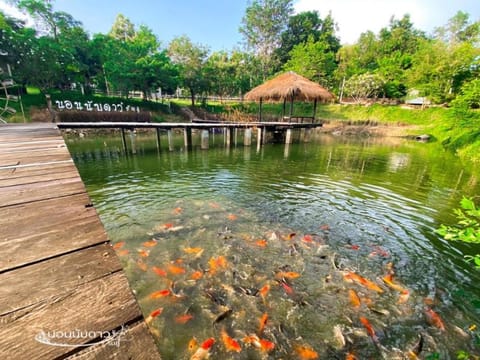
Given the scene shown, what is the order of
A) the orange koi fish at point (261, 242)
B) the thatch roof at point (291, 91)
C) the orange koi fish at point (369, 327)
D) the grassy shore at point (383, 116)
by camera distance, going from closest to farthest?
the orange koi fish at point (369, 327)
the orange koi fish at point (261, 242)
the grassy shore at point (383, 116)
the thatch roof at point (291, 91)

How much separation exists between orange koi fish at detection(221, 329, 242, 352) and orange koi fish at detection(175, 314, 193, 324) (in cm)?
47

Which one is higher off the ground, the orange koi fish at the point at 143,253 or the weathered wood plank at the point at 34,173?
the weathered wood plank at the point at 34,173

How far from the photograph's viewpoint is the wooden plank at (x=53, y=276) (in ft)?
3.46

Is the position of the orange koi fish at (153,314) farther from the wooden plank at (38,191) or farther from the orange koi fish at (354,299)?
the orange koi fish at (354,299)

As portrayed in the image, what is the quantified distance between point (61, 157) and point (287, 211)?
485cm

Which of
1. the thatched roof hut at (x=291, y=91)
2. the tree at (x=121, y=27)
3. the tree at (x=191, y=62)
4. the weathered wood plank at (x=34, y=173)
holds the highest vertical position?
the tree at (x=121, y=27)

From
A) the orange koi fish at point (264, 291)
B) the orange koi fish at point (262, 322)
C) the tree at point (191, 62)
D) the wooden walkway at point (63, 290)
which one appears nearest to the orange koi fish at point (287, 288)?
the orange koi fish at point (264, 291)

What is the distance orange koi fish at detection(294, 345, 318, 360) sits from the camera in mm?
2395

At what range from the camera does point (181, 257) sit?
12.8 ft

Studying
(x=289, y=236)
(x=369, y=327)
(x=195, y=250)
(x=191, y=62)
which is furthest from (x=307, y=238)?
(x=191, y=62)

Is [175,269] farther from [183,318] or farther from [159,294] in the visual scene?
[183,318]

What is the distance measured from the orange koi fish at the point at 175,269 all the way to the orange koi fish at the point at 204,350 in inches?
49.0

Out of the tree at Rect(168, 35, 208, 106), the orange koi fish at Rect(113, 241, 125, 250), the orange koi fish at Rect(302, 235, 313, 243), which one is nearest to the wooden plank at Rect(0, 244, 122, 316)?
the orange koi fish at Rect(113, 241, 125, 250)

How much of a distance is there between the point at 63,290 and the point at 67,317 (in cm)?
18
